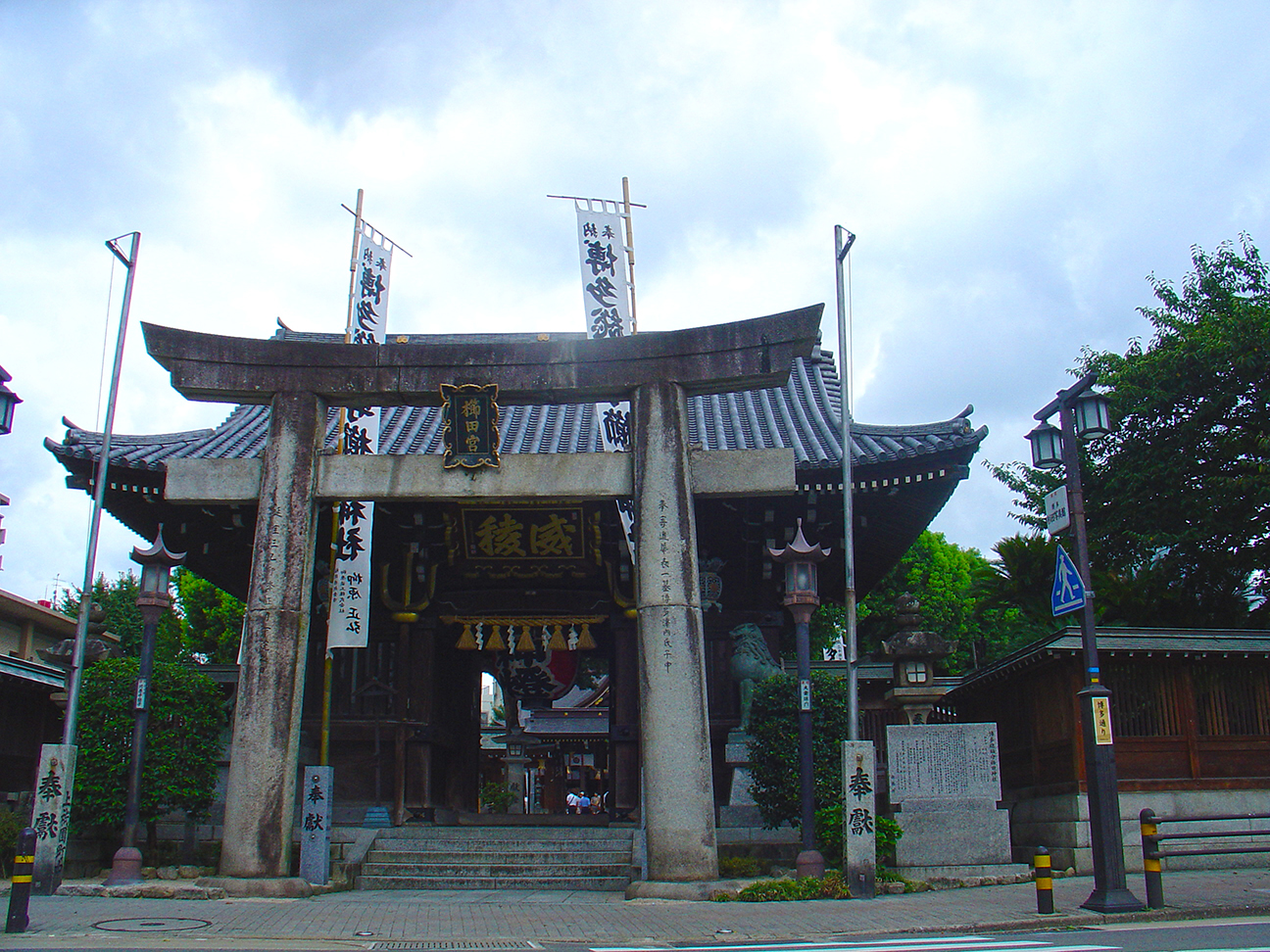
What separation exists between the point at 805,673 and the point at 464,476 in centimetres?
537

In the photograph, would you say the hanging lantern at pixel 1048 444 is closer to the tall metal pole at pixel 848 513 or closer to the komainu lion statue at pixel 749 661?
the tall metal pole at pixel 848 513

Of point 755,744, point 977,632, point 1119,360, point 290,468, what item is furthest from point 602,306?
point 977,632

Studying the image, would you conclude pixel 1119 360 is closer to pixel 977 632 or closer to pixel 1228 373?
pixel 1228 373

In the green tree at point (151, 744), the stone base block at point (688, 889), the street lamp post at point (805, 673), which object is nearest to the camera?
the stone base block at point (688, 889)

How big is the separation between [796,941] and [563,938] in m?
2.31

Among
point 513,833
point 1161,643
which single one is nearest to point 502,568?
point 513,833

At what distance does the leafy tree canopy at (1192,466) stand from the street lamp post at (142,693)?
20598 mm

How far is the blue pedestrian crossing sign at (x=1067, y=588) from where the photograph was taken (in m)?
11.1

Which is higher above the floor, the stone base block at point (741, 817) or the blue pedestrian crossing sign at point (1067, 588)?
the blue pedestrian crossing sign at point (1067, 588)

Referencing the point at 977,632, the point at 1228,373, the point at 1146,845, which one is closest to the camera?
the point at 1146,845

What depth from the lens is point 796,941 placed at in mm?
9039

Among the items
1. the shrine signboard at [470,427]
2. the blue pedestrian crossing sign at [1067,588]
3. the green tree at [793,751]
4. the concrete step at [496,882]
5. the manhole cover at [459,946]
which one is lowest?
the concrete step at [496,882]

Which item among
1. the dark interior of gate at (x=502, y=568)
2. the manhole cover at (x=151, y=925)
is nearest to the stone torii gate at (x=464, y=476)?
the manhole cover at (x=151, y=925)

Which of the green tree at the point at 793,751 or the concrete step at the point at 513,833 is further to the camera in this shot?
the concrete step at the point at 513,833
